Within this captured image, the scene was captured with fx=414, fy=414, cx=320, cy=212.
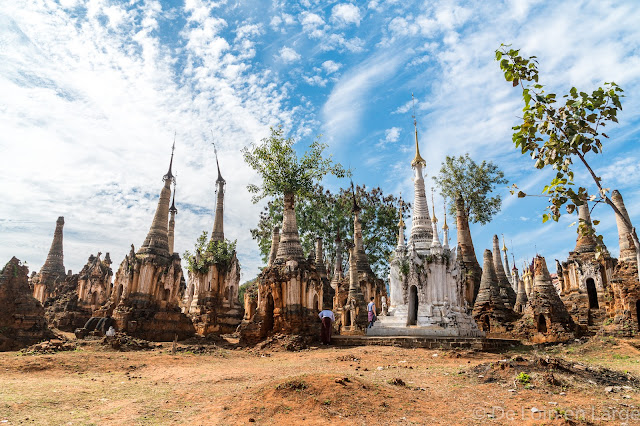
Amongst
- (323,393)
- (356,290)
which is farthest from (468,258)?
(323,393)

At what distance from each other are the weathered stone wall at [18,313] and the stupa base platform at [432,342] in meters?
14.0

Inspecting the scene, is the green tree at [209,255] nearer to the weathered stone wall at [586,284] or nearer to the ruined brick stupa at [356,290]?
the ruined brick stupa at [356,290]

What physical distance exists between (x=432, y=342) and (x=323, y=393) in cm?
1101

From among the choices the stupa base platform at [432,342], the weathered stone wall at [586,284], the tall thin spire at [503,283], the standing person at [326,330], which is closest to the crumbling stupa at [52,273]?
the standing person at [326,330]

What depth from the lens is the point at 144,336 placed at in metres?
23.1

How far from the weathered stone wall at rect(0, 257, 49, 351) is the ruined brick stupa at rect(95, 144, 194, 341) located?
4223mm

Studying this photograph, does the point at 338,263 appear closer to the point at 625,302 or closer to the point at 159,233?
the point at 159,233

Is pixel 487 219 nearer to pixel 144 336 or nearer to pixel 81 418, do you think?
pixel 144 336

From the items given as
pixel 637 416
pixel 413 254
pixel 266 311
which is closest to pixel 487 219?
pixel 413 254

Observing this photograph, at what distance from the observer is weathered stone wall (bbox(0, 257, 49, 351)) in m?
18.9

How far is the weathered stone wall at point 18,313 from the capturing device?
62.0 feet

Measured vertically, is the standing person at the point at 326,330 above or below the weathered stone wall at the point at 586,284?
below

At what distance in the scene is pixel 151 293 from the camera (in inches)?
984

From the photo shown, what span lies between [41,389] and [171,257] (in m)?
17.8
